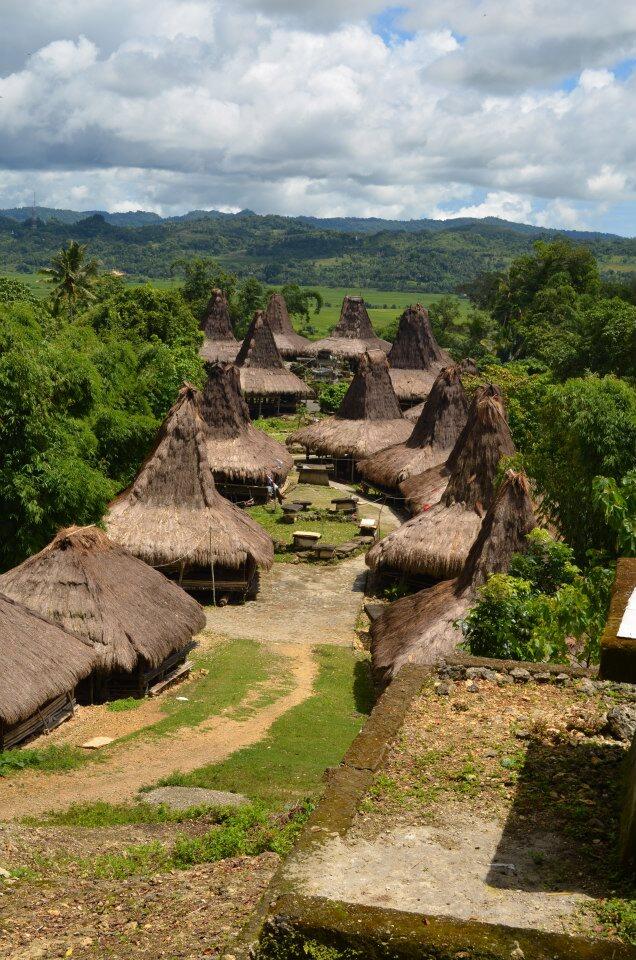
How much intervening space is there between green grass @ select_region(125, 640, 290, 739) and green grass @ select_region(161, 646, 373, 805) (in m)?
0.77

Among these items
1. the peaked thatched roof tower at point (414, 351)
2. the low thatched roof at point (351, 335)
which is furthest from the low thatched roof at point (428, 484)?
the low thatched roof at point (351, 335)

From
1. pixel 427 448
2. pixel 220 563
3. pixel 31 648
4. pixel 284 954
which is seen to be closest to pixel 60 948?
pixel 284 954

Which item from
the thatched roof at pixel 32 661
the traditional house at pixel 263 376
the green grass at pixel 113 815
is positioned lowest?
the green grass at pixel 113 815

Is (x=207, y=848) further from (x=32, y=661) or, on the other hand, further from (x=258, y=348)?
(x=258, y=348)

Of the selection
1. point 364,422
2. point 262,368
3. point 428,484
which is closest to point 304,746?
point 428,484

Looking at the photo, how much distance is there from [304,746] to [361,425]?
24.5m

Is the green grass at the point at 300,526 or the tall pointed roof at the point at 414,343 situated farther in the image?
the tall pointed roof at the point at 414,343

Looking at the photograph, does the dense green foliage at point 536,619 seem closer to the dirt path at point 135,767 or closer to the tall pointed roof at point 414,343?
the dirt path at point 135,767

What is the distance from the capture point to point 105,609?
17.6 m

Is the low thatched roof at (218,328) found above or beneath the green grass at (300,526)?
above

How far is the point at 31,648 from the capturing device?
15.6m

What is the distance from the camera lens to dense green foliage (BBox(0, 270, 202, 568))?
2028cm

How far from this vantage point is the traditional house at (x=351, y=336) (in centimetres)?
6122

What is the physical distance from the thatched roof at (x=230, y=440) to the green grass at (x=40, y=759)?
18164 millimetres
